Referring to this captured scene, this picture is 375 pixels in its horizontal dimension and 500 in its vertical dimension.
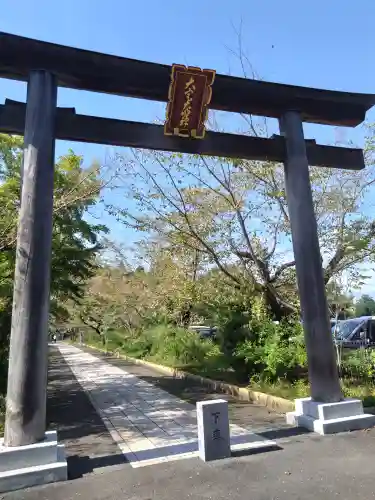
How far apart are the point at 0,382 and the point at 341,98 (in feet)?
30.4

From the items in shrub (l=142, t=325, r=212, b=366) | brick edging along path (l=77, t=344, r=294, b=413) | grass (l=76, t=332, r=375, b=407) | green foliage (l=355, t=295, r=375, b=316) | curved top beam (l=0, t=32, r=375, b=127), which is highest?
curved top beam (l=0, t=32, r=375, b=127)

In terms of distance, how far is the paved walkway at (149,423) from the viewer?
555cm

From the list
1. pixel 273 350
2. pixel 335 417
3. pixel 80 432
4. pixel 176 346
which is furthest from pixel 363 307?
pixel 80 432

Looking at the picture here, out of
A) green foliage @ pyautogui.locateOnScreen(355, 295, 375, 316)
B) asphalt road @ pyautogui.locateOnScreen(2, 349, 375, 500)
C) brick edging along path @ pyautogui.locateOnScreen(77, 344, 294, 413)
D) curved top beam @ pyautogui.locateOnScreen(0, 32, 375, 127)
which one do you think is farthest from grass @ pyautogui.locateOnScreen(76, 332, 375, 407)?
curved top beam @ pyautogui.locateOnScreen(0, 32, 375, 127)

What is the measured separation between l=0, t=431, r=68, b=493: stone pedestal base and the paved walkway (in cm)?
99

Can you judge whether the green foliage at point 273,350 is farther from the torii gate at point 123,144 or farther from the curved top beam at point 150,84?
the curved top beam at point 150,84

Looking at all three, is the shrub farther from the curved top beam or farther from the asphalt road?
the curved top beam

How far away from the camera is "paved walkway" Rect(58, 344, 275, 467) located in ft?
18.2

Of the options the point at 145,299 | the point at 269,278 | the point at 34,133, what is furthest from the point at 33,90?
the point at 145,299

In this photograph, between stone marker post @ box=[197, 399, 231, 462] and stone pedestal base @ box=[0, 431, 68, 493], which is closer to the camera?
stone pedestal base @ box=[0, 431, 68, 493]

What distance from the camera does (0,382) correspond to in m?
8.66

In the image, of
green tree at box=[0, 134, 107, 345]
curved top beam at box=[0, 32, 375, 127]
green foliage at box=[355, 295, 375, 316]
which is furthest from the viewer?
green foliage at box=[355, 295, 375, 316]

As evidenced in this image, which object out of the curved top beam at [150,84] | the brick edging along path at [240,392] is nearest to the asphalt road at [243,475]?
the brick edging along path at [240,392]

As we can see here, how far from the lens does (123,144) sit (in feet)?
20.7
